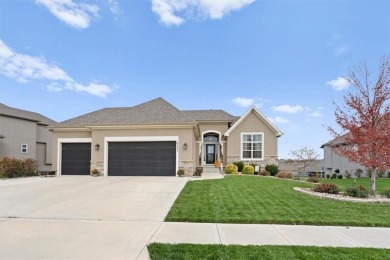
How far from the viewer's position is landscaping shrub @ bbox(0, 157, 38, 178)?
18.6 meters

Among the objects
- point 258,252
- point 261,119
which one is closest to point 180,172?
point 261,119

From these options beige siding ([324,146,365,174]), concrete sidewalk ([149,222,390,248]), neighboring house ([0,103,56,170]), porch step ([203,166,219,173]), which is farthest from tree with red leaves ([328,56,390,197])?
neighboring house ([0,103,56,170])

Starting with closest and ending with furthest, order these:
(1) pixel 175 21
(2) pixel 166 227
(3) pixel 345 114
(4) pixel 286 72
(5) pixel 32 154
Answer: (2) pixel 166 227, (3) pixel 345 114, (1) pixel 175 21, (4) pixel 286 72, (5) pixel 32 154

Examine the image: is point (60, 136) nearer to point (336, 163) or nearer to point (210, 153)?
point (210, 153)

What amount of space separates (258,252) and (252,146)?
20.1 m

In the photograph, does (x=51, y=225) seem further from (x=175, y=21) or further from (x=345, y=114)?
(x=175, y=21)

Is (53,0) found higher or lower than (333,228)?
higher

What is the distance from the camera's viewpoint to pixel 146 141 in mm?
18797

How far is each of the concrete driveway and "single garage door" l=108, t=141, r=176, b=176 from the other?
7.57 m

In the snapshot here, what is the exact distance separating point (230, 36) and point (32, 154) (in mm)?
24516

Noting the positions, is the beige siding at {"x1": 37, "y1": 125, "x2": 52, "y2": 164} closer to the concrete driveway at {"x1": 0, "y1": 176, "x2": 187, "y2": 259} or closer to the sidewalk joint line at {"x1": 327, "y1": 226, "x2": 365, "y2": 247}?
the concrete driveway at {"x1": 0, "y1": 176, "x2": 187, "y2": 259}

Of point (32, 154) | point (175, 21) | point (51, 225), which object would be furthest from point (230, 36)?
point (32, 154)

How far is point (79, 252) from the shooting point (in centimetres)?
455

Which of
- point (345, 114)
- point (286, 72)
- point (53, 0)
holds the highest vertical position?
point (53, 0)
